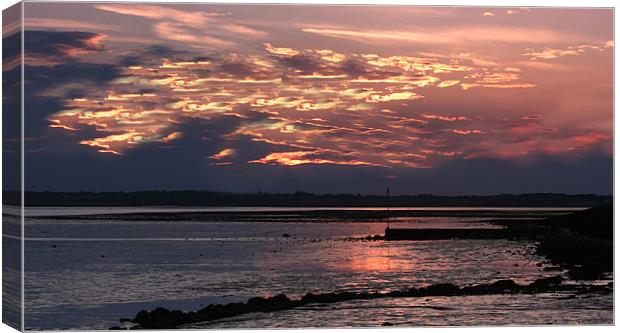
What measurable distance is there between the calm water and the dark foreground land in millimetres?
124

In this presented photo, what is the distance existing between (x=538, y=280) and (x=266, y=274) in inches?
167

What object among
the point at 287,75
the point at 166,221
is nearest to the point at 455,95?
the point at 287,75

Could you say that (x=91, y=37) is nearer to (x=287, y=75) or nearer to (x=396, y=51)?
(x=287, y=75)

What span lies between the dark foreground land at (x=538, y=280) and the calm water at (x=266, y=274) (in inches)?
4.9

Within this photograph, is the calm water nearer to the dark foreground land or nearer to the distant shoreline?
the dark foreground land

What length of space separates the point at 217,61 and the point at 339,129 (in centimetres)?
212

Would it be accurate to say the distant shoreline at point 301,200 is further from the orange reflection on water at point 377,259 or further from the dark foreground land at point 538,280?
the orange reflection on water at point 377,259

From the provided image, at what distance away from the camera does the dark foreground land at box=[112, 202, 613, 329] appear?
22.8 metres

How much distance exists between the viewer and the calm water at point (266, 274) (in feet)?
73.6

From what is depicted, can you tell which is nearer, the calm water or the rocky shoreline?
the calm water

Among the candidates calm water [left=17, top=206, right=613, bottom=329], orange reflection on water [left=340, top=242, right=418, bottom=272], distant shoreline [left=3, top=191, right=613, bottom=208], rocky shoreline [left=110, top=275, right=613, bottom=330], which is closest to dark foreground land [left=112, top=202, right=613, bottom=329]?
rocky shoreline [left=110, top=275, right=613, bottom=330]

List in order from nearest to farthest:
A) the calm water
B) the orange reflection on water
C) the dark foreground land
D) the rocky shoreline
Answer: the calm water, the rocky shoreline, the dark foreground land, the orange reflection on water

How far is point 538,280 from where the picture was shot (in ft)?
76.7

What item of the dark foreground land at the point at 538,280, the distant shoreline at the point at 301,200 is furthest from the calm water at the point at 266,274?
the distant shoreline at the point at 301,200
